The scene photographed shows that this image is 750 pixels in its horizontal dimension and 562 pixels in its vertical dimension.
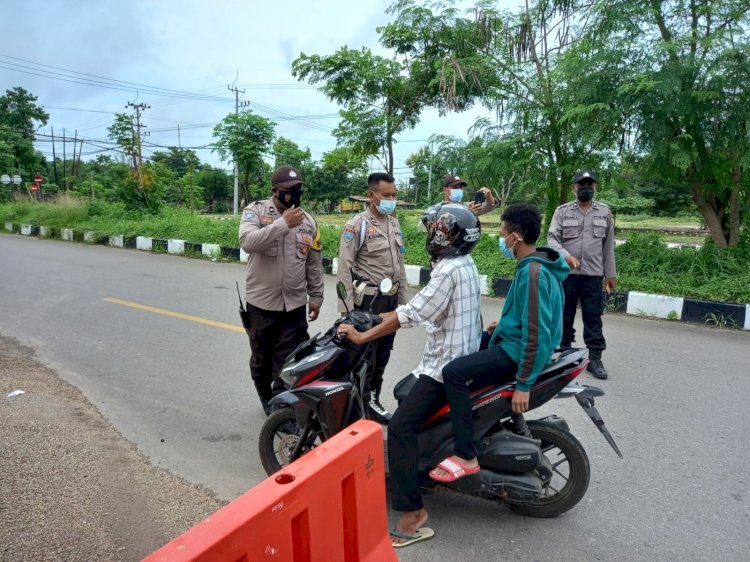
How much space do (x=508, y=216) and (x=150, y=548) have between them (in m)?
2.19

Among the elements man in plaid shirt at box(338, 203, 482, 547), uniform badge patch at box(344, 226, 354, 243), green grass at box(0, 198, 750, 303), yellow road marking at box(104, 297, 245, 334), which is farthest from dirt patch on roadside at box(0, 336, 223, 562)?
green grass at box(0, 198, 750, 303)

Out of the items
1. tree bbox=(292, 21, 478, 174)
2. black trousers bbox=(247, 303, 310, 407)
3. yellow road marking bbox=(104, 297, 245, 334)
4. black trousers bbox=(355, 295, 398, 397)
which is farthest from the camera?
tree bbox=(292, 21, 478, 174)

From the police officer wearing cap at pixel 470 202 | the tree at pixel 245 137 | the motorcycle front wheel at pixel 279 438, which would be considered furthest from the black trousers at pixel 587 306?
the tree at pixel 245 137

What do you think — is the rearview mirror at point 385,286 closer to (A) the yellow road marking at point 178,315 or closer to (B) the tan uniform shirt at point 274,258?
(B) the tan uniform shirt at point 274,258

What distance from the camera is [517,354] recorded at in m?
2.54

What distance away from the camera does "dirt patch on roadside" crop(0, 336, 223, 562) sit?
97.9 inches

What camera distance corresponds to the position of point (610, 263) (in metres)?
4.97

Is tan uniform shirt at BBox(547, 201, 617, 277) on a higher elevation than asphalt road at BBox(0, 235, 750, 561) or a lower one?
higher

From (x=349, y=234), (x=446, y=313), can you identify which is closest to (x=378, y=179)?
(x=349, y=234)

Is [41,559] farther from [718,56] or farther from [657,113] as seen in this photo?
[718,56]

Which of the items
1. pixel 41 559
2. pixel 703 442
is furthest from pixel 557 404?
pixel 41 559

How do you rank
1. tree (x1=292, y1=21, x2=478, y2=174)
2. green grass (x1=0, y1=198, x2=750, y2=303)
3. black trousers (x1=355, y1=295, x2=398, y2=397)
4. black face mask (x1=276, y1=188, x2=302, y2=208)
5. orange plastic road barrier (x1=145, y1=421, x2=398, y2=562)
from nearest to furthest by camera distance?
orange plastic road barrier (x1=145, y1=421, x2=398, y2=562)
black face mask (x1=276, y1=188, x2=302, y2=208)
black trousers (x1=355, y1=295, x2=398, y2=397)
green grass (x1=0, y1=198, x2=750, y2=303)
tree (x1=292, y1=21, x2=478, y2=174)

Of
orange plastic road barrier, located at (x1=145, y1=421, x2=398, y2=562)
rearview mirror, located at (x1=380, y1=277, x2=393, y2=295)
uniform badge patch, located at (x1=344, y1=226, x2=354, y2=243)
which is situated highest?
uniform badge patch, located at (x1=344, y1=226, x2=354, y2=243)

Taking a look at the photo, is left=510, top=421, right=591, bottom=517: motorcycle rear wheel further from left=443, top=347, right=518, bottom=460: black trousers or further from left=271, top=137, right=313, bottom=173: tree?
left=271, top=137, right=313, bottom=173: tree
